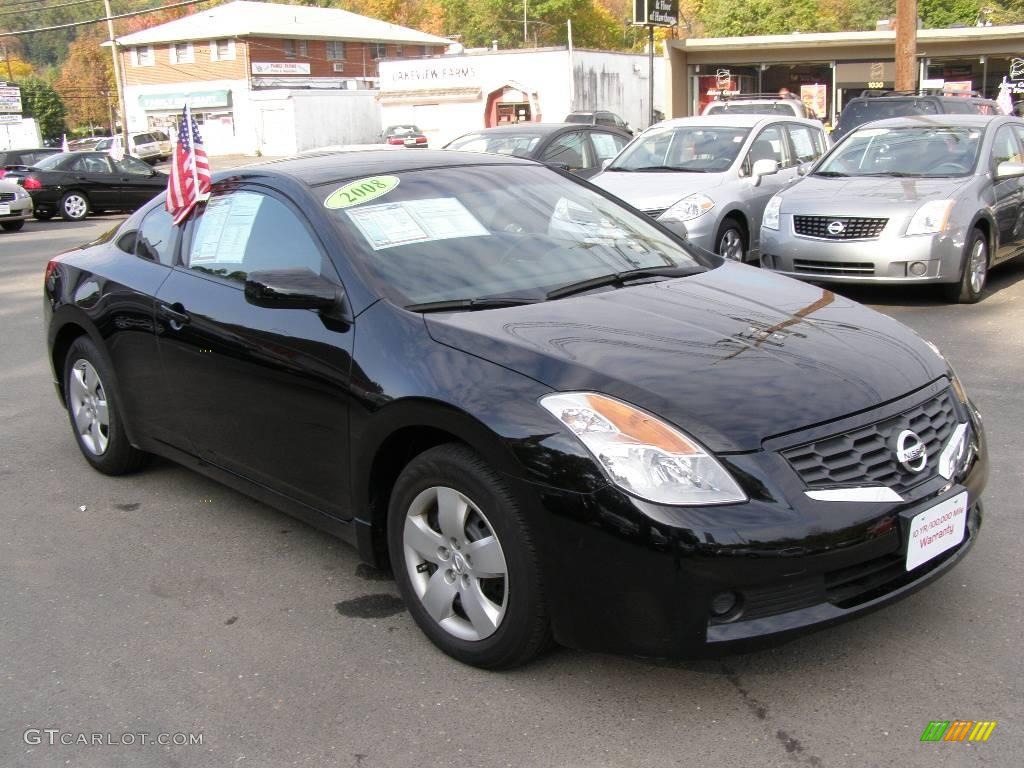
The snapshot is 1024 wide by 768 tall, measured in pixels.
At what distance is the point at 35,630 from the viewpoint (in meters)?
3.73

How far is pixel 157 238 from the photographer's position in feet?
15.8

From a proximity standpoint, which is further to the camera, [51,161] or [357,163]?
[51,161]

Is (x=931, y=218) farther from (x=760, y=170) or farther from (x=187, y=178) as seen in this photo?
(x=187, y=178)

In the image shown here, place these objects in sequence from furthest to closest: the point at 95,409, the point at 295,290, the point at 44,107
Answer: the point at 44,107
the point at 95,409
the point at 295,290

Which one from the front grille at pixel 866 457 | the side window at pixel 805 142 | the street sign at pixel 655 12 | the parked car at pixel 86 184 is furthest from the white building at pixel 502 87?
the front grille at pixel 866 457

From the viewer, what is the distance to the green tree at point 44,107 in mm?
69938

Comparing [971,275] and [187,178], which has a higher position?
[187,178]

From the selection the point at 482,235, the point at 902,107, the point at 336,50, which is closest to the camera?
the point at 482,235

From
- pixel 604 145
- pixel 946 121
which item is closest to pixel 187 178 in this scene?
pixel 946 121

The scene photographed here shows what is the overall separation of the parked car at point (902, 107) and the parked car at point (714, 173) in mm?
7375

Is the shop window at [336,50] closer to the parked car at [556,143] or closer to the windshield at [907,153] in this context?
the parked car at [556,143]

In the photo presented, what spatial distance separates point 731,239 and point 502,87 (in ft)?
136

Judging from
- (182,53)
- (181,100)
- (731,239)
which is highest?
(182,53)

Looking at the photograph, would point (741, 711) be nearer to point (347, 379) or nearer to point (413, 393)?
point (413, 393)
